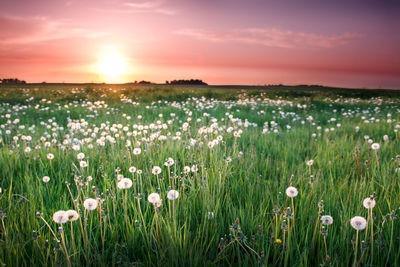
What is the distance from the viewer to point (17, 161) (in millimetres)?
3717

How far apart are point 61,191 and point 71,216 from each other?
172cm

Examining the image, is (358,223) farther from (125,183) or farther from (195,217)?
(125,183)

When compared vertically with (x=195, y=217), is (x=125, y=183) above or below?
above

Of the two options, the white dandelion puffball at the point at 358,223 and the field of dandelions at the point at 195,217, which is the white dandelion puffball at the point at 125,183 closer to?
the field of dandelions at the point at 195,217

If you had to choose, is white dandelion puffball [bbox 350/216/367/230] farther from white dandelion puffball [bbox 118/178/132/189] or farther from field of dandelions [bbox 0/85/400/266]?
white dandelion puffball [bbox 118/178/132/189]

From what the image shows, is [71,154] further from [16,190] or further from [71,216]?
[71,216]

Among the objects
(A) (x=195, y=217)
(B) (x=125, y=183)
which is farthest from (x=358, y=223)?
(B) (x=125, y=183)

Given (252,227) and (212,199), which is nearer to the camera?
(252,227)

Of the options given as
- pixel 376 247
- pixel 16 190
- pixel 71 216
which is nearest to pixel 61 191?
pixel 16 190

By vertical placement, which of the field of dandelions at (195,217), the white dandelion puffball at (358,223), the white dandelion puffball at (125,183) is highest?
the white dandelion puffball at (125,183)

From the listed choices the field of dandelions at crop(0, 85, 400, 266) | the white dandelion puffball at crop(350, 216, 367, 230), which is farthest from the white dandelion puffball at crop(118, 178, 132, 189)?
the white dandelion puffball at crop(350, 216, 367, 230)

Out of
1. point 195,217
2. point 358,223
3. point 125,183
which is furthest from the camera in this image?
point 195,217

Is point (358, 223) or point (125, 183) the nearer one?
point (358, 223)

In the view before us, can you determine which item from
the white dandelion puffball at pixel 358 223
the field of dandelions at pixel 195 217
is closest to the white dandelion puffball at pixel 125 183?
the field of dandelions at pixel 195 217
